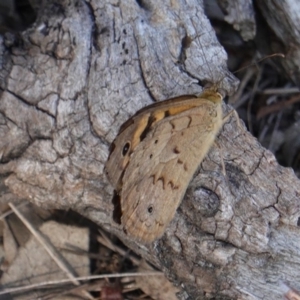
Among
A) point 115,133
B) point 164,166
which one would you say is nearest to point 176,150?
point 164,166

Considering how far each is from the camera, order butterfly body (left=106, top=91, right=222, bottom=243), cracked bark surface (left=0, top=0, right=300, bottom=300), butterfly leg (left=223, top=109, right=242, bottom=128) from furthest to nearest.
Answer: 1. butterfly leg (left=223, top=109, right=242, bottom=128)
2. cracked bark surface (left=0, top=0, right=300, bottom=300)
3. butterfly body (left=106, top=91, right=222, bottom=243)

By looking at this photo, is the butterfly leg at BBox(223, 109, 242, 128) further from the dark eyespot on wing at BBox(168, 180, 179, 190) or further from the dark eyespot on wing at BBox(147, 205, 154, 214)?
the dark eyespot on wing at BBox(147, 205, 154, 214)

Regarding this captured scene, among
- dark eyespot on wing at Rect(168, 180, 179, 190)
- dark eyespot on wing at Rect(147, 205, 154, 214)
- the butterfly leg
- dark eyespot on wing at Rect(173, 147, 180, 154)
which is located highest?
the butterfly leg

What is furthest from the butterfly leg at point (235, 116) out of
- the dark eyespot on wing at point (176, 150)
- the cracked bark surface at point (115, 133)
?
the dark eyespot on wing at point (176, 150)

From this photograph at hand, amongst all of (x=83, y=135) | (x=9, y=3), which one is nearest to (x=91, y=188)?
(x=83, y=135)

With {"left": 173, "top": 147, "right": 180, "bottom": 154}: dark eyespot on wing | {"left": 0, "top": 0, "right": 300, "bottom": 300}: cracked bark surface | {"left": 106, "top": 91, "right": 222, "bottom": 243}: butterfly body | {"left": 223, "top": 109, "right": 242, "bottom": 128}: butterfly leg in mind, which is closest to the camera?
{"left": 106, "top": 91, "right": 222, "bottom": 243}: butterfly body

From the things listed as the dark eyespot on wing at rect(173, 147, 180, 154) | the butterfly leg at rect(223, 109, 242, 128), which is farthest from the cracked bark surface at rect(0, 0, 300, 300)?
the dark eyespot on wing at rect(173, 147, 180, 154)
